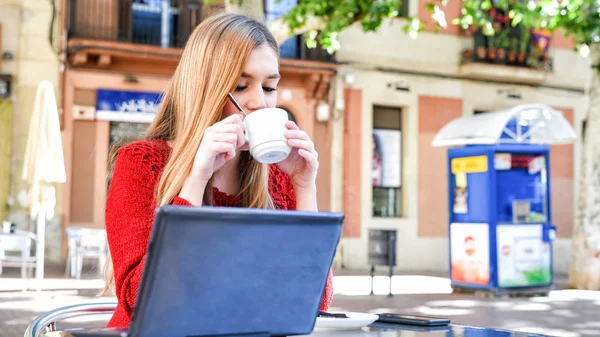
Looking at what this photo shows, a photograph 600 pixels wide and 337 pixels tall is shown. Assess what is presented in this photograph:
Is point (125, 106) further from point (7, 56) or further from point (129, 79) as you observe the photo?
point (7, 56)

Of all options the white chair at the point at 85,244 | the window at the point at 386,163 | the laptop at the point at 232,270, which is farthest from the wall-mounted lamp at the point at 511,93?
the laptop at the point at 232,270

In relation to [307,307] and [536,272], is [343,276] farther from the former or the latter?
[307,307]

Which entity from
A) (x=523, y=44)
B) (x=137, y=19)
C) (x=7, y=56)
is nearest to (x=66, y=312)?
(x=7, y=56)

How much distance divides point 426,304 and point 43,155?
17.0 ft

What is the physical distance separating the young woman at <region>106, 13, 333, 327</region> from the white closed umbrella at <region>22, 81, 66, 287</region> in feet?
29.8

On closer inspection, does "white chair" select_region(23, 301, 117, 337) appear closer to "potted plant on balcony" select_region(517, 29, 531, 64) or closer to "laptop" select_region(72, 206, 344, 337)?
"laptop" select_region(72, 206, 344, 337)

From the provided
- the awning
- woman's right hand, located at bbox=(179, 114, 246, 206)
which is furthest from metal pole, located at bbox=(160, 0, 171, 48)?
woman's right hand, located at bbox=(179, 114, 246, 206)

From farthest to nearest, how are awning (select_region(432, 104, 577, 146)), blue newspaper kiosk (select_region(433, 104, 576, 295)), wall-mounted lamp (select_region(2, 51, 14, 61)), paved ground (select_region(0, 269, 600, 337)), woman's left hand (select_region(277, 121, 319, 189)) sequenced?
wall-mounted lamp (select_region(2, 51, 14, 61)), awning (select_region(432, 104, 577, 146)), blue newspaper kiosk (select_region(433, 104, 576, 295)), paved ground (select_region(0, 269, 600, 337)), woman's left hand (select_region(277, 121, 319, 189))

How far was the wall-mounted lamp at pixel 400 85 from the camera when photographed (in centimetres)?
2075

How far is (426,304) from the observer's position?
35.9 feet

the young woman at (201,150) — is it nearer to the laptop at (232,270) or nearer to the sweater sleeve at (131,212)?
the sweater sleeve at (131,212)

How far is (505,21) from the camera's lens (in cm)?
2172

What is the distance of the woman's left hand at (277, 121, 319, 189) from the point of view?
199cm

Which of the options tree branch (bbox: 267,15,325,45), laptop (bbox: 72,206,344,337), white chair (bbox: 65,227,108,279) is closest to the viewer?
laptop (bbox: 72,206,344,337)
